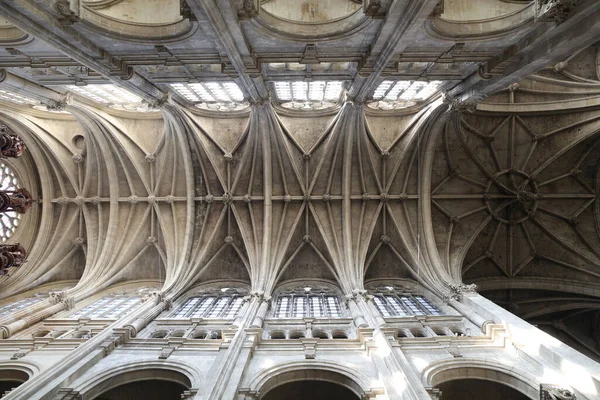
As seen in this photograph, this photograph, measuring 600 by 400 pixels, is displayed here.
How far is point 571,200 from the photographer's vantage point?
74.5 feet

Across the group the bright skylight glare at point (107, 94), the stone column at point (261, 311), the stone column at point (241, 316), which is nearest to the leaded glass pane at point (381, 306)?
the stone column at point (261, 311)

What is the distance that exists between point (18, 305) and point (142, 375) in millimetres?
10913

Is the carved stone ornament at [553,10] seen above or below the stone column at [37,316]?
above

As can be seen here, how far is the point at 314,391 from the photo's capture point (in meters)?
13.0

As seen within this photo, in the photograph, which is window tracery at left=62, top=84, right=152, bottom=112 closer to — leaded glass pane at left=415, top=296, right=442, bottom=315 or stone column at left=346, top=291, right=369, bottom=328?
stone column at left=346, top=291, right=369, bottom=328

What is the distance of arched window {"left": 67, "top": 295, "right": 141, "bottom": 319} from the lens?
56.3ft

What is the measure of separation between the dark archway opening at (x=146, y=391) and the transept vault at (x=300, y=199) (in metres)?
0.08

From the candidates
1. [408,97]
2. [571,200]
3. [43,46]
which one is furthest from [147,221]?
[571,200]

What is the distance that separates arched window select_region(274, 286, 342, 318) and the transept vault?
0.82ft

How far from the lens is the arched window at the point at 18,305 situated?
17.6m

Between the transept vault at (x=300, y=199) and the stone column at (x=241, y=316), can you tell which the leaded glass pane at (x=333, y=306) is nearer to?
the transept vault at (x=300, y=199)

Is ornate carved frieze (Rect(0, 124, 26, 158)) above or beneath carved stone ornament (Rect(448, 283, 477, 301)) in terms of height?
above

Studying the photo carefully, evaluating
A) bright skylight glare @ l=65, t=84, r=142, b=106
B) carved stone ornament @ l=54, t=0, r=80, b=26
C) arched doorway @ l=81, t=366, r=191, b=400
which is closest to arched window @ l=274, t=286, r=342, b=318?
arched doorway @ l=81, t=366, r=191, b=400

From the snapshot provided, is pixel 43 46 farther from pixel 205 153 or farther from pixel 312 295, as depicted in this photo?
pixel 312 295
